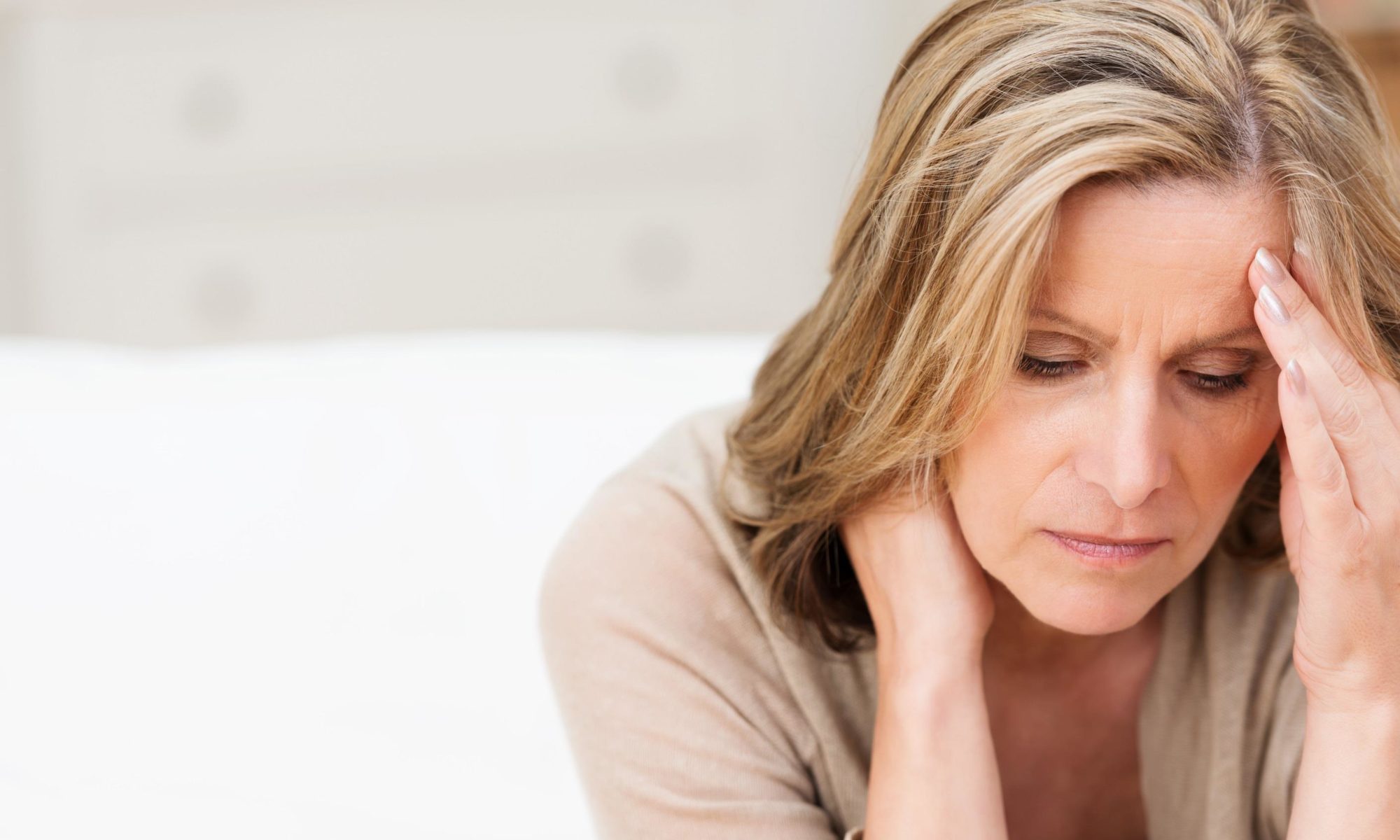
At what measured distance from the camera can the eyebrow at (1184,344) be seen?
3.41 feet

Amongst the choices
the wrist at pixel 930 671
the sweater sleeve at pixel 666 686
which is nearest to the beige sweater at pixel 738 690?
the sweater sleeve at pixel 666 686

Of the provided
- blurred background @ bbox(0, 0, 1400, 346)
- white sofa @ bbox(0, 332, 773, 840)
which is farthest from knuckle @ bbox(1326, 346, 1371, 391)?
blurred background @ bbox(0, 0, 1400, 346)

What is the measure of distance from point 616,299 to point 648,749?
9.89 ft

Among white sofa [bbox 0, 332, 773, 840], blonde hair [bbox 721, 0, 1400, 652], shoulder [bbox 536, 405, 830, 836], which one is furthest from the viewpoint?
white sofa [bbox 0, 332, 773, 840]

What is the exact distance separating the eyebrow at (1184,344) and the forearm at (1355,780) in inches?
14.1

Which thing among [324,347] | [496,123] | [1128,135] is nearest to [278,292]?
[496,123]

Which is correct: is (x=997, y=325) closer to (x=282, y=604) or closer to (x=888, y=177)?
(x=888, y=177)

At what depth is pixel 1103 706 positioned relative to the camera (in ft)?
4.77

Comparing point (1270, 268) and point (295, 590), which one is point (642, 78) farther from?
point (1270, 268)

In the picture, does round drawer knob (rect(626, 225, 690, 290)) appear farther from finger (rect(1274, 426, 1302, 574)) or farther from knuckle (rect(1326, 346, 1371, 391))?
knuckle (rect(1326, 346, 1371, 391))

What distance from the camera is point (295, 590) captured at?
1642mm

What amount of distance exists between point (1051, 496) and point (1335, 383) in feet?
0.75

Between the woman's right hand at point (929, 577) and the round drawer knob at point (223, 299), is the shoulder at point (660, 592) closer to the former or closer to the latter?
the woman's right hand at point (929, 577)

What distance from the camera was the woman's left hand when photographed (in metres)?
1.06
